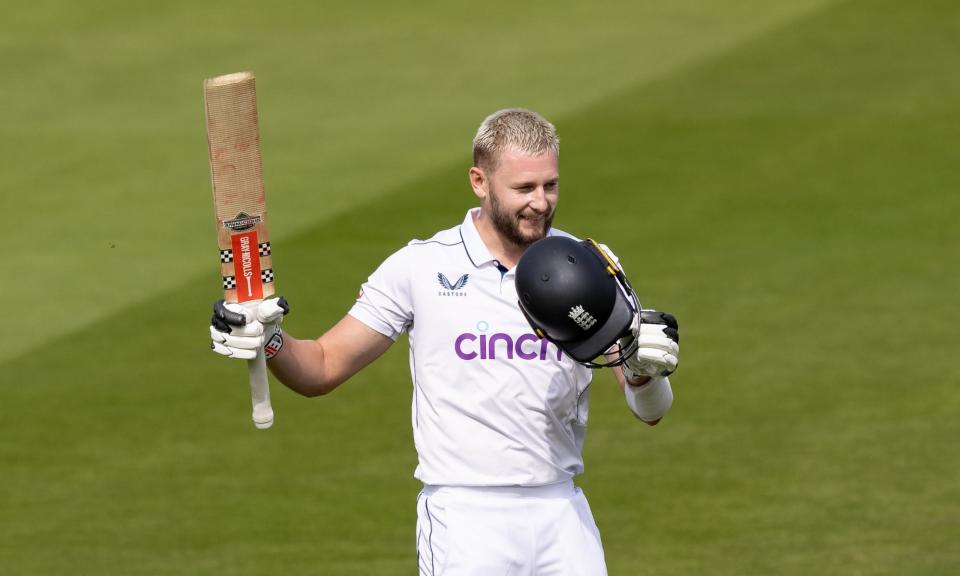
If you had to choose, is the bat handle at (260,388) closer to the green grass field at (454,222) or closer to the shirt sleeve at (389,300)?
the shirt sleeve at (389,300)

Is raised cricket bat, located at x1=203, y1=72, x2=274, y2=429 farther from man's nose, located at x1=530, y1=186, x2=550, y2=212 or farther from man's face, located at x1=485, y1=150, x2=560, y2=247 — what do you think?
man's nose, located at x1=530, y1=186, x2=550, y2=212

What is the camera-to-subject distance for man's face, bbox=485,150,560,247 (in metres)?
5.82

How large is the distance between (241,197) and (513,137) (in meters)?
0.99

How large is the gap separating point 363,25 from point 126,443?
1005 cm

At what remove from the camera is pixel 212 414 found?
1134 cm

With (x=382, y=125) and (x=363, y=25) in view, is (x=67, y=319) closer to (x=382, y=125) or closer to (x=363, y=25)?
(x=382, y=125)

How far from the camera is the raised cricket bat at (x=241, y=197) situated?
19.2 feet

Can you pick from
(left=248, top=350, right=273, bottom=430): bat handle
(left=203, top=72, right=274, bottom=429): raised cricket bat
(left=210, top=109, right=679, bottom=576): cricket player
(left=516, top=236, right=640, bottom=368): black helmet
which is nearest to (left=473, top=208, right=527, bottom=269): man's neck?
(left=210, top=109, right=679, bottom=576): cricket player

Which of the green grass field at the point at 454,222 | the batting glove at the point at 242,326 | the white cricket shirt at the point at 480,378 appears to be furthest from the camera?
the green grass field at the point at 454,222

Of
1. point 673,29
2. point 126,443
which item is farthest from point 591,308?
point 673,29

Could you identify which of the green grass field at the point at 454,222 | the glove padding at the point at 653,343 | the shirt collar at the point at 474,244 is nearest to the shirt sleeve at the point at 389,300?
the shirt collar at the point at 474,244

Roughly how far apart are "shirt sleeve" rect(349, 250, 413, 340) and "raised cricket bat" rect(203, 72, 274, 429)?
1.27 feet

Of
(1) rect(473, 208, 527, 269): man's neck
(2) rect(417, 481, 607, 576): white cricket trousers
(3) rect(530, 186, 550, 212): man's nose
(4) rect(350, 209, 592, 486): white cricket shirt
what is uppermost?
(3) rect(530, 186, 550, 212): man's nose

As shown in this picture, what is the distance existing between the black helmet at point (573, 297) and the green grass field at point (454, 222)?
12.2 feet
